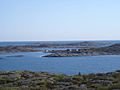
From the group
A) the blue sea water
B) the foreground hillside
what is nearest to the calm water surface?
the blue sea water

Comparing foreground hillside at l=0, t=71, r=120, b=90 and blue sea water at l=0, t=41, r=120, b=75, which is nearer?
foreground hillside at l=0, t=71, r=120, b=90

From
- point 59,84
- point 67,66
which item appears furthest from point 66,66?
point 59,84

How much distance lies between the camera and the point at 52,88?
1559 cm

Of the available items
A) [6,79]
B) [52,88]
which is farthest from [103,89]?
[6,79]

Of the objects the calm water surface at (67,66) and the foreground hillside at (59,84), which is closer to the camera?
the foreground hillside at (59,84)

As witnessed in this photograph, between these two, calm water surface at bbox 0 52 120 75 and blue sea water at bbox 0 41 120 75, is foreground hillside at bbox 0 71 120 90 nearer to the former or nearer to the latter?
blue sea water at bbox 0 41 120 75

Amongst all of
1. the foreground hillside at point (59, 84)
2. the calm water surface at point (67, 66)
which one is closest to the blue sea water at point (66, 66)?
the calm water surface at point (67, 66)

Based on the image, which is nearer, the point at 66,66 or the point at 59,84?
the point at 59,84

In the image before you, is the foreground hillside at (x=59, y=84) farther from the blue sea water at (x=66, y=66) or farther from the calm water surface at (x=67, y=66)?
the calm water surface at (x=67, y=66)

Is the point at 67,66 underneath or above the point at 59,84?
underneath

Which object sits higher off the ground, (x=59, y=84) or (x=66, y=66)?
(x=59, y=84)

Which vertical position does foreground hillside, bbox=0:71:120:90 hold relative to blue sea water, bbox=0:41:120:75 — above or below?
above

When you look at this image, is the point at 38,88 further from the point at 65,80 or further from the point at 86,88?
the point at 65,80

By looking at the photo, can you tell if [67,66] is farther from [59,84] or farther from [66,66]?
[59,84]
